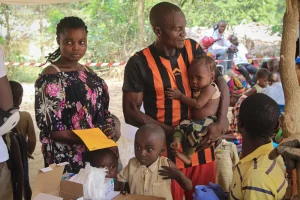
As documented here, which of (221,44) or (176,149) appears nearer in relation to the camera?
(176,149)

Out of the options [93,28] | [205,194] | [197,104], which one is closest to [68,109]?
[197,104]

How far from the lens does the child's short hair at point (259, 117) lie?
1.82 meters

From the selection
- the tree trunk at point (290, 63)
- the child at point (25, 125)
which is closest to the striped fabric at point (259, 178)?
the tree trunk at point (290, 63)

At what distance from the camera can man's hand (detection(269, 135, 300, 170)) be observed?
4.20 feet

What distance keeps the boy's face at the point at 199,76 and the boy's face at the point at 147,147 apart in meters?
0.45

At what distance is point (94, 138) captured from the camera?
2.25 m

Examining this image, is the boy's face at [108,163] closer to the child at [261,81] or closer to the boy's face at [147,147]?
the boy's face at [147,147]

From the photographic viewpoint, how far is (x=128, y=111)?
2471 millimetres

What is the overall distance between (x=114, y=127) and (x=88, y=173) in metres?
0.71

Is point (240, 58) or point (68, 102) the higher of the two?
point (68, 102)

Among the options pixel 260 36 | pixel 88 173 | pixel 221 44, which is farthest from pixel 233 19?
pixel 88 173

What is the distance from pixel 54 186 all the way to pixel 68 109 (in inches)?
23.0

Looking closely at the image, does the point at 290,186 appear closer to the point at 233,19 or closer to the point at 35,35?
the point at 35,35

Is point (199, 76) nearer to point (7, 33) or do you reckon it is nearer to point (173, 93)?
point (173, 93)
